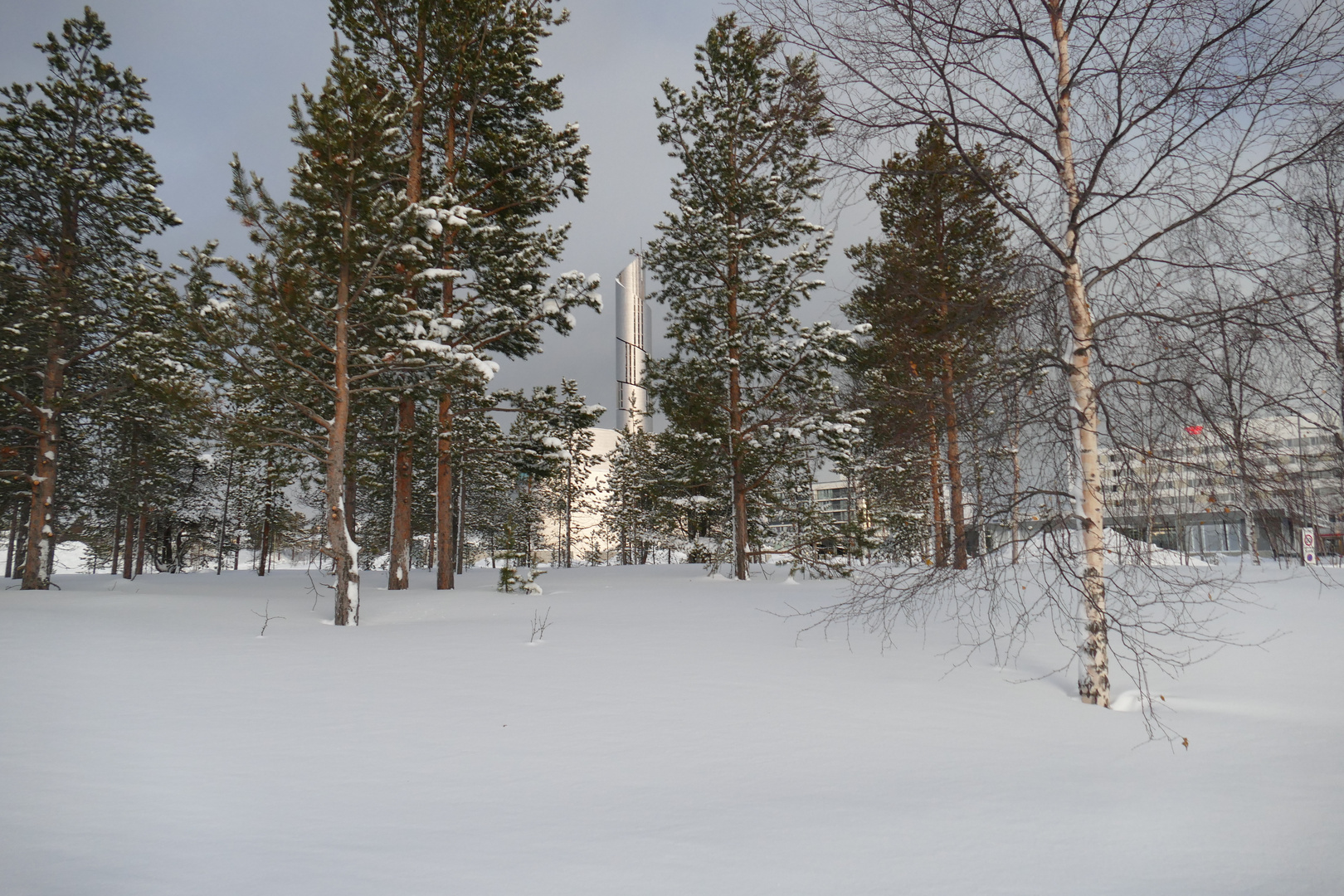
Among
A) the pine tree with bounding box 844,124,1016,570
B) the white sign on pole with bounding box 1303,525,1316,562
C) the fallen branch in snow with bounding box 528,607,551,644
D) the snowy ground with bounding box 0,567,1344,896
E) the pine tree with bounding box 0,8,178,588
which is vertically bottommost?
the snowy ground with bounding box 0,567,1344,896

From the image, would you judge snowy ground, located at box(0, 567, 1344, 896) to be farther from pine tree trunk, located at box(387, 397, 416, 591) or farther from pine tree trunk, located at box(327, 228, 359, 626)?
pine tree trunk, located at box(387, 397, 416, 591)

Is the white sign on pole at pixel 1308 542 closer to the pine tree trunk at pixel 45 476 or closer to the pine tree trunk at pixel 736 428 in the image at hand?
the pine tree trunk at pixel 736 428

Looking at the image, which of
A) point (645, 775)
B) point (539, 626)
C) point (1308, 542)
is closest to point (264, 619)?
point (539, 626)

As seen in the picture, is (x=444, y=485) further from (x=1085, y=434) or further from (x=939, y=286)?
(x=1085, y=434)

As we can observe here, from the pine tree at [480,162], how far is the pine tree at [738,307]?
349cm

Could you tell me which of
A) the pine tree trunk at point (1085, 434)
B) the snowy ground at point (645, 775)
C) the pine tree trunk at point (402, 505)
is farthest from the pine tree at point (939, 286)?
the pine tree trunk at point (402, 505)

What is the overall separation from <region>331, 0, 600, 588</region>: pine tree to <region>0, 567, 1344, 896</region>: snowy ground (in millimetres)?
9065

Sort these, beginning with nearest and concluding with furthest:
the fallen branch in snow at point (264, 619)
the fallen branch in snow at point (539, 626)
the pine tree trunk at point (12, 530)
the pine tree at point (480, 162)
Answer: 1. the fallen branch in snow at point (539, 626)
2. the fallen branch in snow at point (264, 619)
3. the pine tree at point (480, 162)
4. the pine tree trunk at point (12, 530)

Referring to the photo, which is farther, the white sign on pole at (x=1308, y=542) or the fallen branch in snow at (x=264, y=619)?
the fallen branch in snow at (x=264, y=619)

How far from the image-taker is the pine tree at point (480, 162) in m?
15.3

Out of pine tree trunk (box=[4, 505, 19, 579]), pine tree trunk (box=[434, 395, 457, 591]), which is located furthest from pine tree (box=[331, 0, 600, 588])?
pine tree trunk (box=[4, 505, 19, 579])

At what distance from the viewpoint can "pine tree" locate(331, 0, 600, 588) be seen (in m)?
15.3

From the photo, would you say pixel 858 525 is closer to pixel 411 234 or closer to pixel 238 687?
pixel 411 234

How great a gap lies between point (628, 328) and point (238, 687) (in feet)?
457
